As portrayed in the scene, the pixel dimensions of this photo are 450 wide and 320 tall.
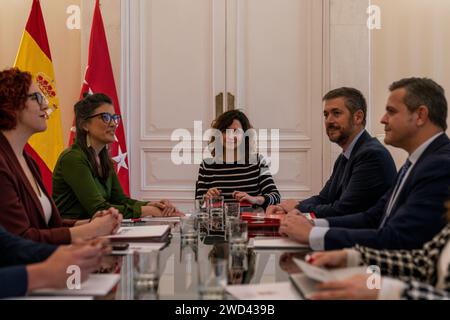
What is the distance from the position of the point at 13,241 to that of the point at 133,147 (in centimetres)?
340

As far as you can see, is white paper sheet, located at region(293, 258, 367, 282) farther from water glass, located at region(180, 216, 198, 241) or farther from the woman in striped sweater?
the woman in striped sweater

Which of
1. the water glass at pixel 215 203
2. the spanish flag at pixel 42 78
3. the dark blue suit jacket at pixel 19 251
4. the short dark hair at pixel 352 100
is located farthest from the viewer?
the spanish flag at pixel 42 78

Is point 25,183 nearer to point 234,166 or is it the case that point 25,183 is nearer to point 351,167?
point 351,167

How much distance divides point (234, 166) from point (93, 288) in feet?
8.35

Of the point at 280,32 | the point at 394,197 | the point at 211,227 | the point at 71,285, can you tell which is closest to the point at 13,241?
the point at 71,285

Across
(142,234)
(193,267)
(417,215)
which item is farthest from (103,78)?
(417,215)

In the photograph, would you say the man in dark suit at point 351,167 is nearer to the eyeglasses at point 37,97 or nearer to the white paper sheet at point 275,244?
the white paper sheet at point 275,244

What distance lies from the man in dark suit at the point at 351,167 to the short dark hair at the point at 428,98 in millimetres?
707

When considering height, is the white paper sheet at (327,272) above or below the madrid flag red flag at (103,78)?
below

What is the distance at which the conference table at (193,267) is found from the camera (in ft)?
4.37

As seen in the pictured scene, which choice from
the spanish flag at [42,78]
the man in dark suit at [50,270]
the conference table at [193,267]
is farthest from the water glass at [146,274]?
the spanish flag at [42,78]

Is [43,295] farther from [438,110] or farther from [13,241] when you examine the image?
[438,110]

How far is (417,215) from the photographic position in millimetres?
1773

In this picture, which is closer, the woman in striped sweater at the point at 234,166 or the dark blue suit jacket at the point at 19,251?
the dark blue suit jacket at the point at 19,251
